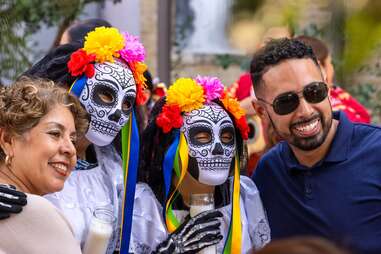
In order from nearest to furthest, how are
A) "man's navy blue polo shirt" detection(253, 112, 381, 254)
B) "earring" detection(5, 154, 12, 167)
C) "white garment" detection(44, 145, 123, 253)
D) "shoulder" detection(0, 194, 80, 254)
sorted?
"shoulder" detection(0, 194, 80, 254) → "earring" detection(5, 154, 12, 167) → "white garment" detection(44, 145, 123, 253) → "man's navy blue polo shirt" detection(253, 112, 381, 254)

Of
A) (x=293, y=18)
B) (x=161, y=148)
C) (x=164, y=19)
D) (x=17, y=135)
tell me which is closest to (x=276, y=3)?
(x=293, y=18)

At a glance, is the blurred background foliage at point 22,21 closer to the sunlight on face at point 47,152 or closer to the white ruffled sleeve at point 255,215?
the white ruffled sleeve at point 255,215

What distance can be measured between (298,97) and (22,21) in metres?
3.28

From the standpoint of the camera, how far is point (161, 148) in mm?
3621

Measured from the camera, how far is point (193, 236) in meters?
3.34

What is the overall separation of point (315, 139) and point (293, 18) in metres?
3.77

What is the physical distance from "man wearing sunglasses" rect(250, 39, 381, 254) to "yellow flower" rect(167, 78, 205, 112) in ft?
0.95

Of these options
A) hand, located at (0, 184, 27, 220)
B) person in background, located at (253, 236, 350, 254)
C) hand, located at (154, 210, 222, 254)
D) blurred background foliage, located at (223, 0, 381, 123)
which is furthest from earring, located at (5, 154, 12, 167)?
blurred background foliage, located at (223, 0, 381, 123)

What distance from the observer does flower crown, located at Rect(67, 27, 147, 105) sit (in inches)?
134

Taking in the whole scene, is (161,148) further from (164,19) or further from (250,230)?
(164,19)

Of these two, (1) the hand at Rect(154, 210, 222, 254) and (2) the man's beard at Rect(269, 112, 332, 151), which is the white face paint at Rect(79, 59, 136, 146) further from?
(2) the man's beard at Rect(269, 112, 332, 151)

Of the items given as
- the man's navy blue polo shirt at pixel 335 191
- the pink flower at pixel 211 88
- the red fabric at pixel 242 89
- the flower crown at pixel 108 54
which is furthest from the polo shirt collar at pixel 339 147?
the red fabric at pixel 242 89

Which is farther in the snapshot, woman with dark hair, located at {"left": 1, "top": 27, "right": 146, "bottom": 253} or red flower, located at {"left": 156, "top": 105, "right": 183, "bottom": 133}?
red flower, located at {"left": 156, "top": 105, "right": 183, "bottom": 133}

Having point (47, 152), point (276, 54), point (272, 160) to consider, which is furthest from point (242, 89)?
point (47, 152)
